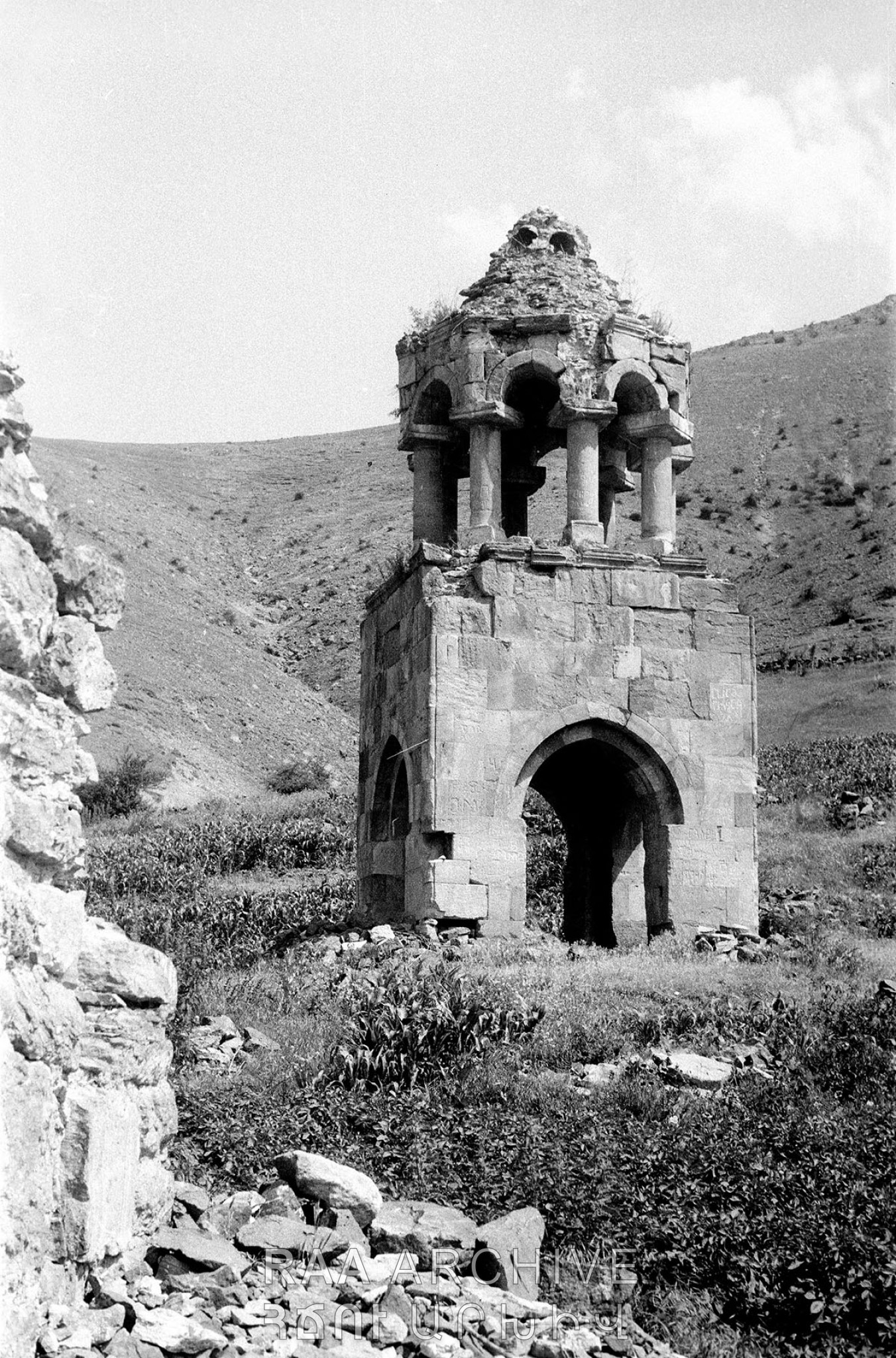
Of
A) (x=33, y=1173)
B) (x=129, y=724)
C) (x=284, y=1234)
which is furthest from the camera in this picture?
(x=129, y=724)

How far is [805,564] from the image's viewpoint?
1896 inches

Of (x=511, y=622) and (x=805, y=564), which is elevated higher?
(x=805, y=564)

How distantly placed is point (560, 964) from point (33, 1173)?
827 centimetres

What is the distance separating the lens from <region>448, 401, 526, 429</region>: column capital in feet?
49.2

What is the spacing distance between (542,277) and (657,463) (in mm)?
2202

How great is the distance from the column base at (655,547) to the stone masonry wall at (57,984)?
32.4ft

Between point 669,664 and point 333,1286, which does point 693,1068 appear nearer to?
point 333,1286

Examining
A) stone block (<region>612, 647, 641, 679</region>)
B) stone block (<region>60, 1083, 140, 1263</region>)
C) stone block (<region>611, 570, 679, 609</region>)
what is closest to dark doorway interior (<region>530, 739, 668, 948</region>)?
stone block (<region>612, 647, 641, 679</region>)

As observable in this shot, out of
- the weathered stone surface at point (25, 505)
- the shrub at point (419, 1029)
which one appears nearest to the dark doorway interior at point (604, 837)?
the shrub at point (419, 1029)

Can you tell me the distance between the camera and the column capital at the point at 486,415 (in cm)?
1501

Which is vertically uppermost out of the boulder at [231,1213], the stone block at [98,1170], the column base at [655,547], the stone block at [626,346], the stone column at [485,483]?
the stone block at [626,346]

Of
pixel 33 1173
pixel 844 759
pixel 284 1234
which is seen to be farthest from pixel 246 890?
pixel 33 1173

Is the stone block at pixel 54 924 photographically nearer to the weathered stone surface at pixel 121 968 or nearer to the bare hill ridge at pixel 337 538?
the weathered stone surface at pixel 121 968

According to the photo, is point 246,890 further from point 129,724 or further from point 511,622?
point 129,724
